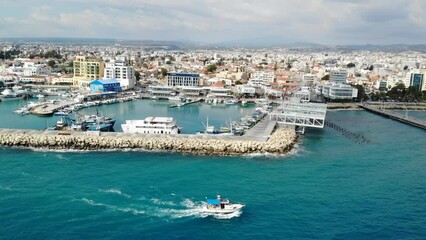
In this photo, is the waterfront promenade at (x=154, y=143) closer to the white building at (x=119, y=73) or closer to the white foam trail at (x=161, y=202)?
the white foam trail at (x=161, y=202)

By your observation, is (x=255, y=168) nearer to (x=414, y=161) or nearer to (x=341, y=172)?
(x=341, y=172)

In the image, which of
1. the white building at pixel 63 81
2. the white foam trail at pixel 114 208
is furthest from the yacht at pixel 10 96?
the white foam trail at pixel 114 208

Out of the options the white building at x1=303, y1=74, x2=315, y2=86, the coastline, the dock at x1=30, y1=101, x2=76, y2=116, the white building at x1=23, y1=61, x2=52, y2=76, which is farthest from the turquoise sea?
the white building at x1=23, y1=61, x2=52, y2=76

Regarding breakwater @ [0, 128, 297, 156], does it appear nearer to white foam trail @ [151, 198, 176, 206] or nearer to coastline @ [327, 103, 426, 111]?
white foam trail @ [151, 198, 176, 206]

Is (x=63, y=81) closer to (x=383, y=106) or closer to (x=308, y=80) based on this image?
(x=308, y=80)

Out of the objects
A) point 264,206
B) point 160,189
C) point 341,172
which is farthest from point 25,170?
point 341,172

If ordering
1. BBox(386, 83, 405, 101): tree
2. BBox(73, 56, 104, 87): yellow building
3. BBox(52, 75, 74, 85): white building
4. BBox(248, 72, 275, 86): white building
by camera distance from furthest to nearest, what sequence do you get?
BBox(248, 72, 275, 86): white building → BBox(52, 75, 74, 85): white building → BBox(73, 56, 104, 87): yellow building → BBox(386, 83, 405, 101): tree
